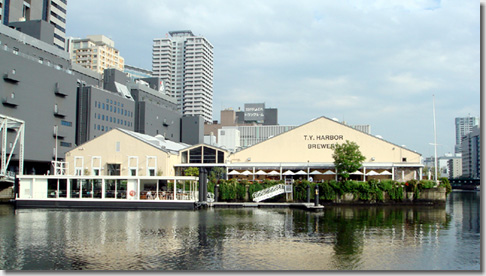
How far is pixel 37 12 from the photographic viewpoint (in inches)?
4973

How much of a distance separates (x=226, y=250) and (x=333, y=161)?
150 feet

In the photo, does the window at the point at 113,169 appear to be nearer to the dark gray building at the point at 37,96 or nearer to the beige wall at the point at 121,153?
the beige wall at the point at 121,153

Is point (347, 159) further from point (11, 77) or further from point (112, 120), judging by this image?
point (112, 120)

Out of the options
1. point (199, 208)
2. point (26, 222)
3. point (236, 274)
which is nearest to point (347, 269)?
point (236, 274)

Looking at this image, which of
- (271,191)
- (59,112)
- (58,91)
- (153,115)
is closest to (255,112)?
(153,115)

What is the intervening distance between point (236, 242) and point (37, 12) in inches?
4642

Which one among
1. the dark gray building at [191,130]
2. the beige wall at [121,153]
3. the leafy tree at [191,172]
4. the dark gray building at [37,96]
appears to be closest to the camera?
the leafy tree at [191,172]

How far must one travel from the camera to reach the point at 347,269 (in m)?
23.2

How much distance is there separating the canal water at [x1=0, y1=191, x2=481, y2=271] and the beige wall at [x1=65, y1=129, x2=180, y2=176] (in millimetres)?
21609

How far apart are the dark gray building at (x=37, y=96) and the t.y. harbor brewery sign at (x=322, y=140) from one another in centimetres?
4716

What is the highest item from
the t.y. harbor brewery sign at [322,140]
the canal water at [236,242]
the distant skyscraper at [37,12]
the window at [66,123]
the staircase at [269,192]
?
the distant skyscraper at [37,12]

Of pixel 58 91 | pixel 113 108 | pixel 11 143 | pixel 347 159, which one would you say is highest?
pixel 58 91

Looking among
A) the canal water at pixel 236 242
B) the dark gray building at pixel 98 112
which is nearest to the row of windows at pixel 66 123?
the dark gray building at pixel 98 112

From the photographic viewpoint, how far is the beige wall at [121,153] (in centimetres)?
6894
